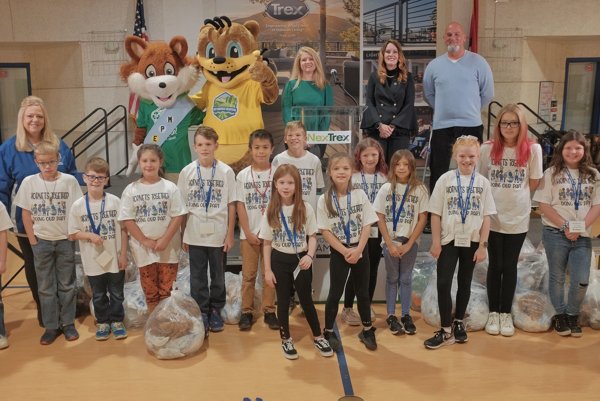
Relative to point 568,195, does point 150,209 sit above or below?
below

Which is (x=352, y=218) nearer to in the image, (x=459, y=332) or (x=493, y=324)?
(x=459, y=332)

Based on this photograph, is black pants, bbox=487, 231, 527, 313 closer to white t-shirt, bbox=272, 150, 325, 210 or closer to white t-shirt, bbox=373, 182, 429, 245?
white t-shirt, bbox=373, 182, 429, 245

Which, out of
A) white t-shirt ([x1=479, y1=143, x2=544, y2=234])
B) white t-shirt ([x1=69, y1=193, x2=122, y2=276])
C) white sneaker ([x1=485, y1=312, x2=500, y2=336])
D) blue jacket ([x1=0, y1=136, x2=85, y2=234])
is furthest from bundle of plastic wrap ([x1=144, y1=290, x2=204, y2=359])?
white t-shirt ([x1=479, y1=143, x2=544, y2=234])

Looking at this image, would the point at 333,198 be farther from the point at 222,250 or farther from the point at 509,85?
the point at 509,85

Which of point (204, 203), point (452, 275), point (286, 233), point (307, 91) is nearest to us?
point (286, 233)

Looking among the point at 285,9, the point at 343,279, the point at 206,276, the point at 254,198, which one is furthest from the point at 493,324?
the point at 285,9

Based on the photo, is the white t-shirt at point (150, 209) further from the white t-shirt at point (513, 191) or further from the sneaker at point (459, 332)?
the white t-shirt at point (513, 191)

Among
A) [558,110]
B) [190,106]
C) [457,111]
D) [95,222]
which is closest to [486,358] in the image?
[457,111]

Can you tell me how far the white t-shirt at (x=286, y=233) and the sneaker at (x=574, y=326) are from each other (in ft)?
5.89

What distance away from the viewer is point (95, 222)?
10.8 ft

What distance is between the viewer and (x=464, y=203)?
3.20 meters

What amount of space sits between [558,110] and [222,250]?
6.92m

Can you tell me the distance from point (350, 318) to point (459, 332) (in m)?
0.70

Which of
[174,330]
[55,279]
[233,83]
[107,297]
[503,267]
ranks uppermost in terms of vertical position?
[233,83]
